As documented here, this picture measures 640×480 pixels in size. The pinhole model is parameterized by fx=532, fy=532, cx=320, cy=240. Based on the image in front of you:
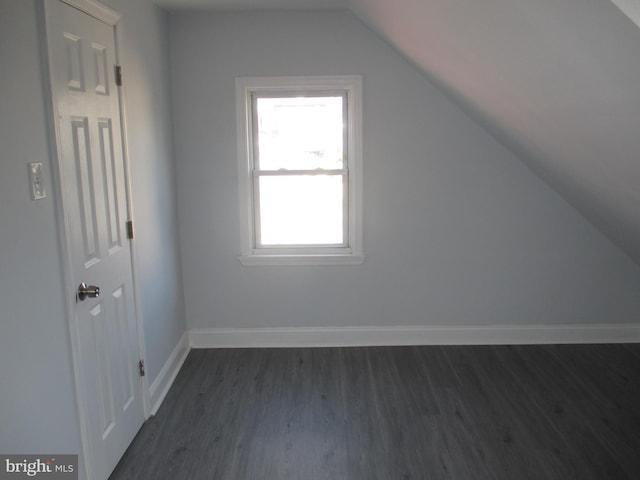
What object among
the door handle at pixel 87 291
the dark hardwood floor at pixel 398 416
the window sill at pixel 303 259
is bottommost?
the dark hardwood floor at pixel 398 416

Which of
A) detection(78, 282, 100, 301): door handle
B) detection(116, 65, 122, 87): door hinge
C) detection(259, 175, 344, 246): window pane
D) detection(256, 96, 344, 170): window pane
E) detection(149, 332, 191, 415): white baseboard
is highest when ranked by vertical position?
detection(116, 65, 122, 87): door hinge

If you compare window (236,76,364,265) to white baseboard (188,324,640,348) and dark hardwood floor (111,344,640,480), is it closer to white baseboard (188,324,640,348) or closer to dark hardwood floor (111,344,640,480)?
white baseboard (188,324,640,348)

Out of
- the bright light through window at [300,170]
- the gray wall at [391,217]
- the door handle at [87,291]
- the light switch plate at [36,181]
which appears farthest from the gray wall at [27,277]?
the bright light through window at [300,170]

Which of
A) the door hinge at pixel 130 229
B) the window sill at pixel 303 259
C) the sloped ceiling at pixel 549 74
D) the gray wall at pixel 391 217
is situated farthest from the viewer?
the window sill at pixel 303 259

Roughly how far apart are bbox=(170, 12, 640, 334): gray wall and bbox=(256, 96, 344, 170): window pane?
201 millimetres

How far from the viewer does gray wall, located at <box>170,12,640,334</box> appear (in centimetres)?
358

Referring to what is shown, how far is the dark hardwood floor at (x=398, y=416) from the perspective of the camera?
2547 mm

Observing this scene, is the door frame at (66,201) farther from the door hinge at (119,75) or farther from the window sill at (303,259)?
the window sill at (303,259)

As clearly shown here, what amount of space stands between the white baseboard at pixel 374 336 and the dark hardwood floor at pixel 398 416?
0.24 feet

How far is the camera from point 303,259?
12.5 feet

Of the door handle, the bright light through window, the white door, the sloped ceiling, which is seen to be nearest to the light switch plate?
the white door

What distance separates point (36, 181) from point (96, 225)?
518 millimetres

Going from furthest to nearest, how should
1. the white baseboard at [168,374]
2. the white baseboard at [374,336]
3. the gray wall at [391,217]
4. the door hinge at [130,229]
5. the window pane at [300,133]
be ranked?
the white baseboard at [374,336]
the window pane at [300,133]
the gray wall at [391,217]
the white baseboard at [168,374]
the door hinge at [130,229]

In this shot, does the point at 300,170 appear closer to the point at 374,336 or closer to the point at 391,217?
the point at 391,217
